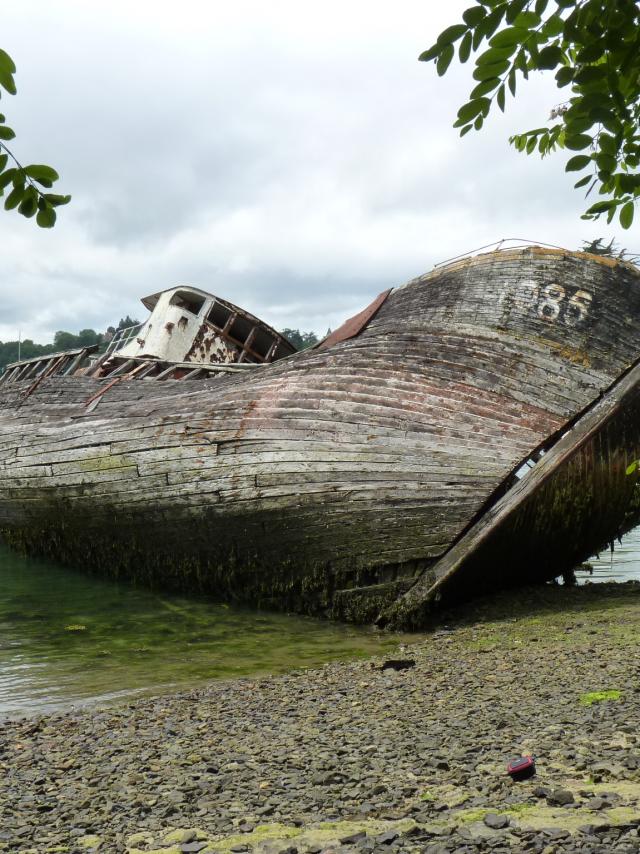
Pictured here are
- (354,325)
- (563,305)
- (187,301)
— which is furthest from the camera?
(187,301)

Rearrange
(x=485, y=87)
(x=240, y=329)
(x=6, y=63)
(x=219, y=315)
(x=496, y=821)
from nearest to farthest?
(x=6, y=63) < (x=485, y=87) < (x=496, y=821) < (x=219, y=315) < (x=240, y=329)

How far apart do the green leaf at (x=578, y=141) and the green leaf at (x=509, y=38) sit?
0.31m

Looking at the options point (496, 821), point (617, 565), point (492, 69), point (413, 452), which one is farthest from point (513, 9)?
point (617, 565)

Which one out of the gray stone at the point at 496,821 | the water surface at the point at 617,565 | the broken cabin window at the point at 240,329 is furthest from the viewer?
the broken cabin window at the point at 240,329

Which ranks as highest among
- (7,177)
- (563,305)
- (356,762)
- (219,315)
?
(219,315)

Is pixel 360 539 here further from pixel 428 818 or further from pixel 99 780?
pixel 428 818

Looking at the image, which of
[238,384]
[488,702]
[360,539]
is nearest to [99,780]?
[488,702]

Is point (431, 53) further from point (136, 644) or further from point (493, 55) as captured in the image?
point (136, 644)

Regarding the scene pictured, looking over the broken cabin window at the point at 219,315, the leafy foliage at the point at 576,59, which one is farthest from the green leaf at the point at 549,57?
the broken cabin window at the point at 219,315

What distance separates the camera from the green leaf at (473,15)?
219 centimetres

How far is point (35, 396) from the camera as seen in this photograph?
41.3 feet

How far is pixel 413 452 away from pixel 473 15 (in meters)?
5.53

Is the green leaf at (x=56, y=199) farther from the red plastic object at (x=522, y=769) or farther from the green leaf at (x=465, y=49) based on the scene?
the red plastic object at (x=522, y=769)

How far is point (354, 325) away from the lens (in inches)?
372
